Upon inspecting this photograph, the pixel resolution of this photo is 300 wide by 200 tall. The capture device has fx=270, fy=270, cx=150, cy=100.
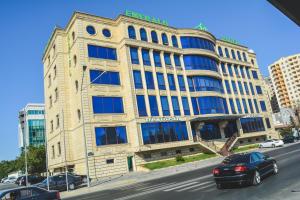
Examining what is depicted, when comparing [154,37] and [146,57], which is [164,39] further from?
[146,57]

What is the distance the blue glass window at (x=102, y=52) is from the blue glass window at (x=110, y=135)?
9.99m

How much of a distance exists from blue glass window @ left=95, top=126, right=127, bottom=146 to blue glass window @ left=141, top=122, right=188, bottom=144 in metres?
2.76

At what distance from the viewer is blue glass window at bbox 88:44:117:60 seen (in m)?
36.3

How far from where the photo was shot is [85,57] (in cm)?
3538

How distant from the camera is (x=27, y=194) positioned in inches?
489

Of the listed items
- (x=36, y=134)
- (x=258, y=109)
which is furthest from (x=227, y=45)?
(x=36, y=134)

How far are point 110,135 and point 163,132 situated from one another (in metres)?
7.61

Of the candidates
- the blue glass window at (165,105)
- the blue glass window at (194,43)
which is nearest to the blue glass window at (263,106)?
the blue glass window at (194,43)

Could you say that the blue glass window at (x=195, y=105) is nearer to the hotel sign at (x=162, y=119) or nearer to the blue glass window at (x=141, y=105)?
the hotel sign at (x=162, y=119)

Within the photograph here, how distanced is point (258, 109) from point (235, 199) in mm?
50739

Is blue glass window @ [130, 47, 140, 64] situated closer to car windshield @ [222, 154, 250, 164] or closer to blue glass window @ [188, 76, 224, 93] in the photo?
blue glass window @ [188, 76, 224, 93]

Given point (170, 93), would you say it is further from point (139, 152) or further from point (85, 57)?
point (85, 57)

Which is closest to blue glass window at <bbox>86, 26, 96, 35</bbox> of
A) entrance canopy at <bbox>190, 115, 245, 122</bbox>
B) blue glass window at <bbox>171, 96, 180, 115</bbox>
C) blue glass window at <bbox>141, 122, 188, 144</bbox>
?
blue glass window at <bbox>141, 122, 188, 144</bbox>

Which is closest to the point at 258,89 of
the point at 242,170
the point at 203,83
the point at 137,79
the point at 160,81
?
the point at 203,83
